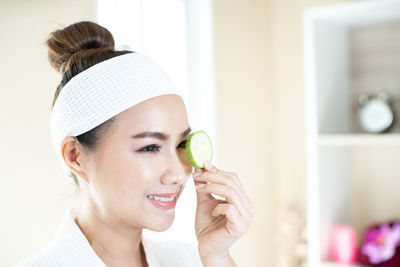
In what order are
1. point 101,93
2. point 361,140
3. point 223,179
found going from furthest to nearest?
point 361,140, point 223,179, point 101,93

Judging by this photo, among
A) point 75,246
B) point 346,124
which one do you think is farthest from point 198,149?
point 346,124

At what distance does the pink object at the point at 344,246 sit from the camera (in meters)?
1.99

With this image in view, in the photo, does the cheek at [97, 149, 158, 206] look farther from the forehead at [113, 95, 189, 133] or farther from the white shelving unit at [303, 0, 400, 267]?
the white shelving unit at [303, 0, 400, 267]

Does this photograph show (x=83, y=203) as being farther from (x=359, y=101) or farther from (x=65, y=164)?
(x=359, y=101)

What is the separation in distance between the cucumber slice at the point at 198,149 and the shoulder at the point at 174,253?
14.4 inches

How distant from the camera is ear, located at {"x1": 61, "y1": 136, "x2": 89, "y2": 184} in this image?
1.08 meters

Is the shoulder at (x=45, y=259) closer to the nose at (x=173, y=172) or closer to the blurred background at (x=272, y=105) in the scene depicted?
the blurred background at (x=272, y=105)

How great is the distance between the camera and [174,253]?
1.43 metres

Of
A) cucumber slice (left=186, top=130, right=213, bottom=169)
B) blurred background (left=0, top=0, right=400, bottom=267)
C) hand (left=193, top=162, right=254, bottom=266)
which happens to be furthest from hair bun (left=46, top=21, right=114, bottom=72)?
hand (left=193, top=162, right=254, bottom=266)

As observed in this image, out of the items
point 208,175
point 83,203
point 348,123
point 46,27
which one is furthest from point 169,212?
point 348,123

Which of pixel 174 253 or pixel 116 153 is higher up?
pixel 116 153

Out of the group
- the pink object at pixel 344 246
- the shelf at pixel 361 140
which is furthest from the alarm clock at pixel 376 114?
the pink object at pixel 344 246

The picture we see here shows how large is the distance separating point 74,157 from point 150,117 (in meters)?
0.23

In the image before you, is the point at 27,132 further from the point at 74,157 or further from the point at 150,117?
the point at 150,117
